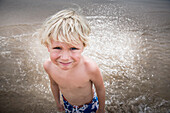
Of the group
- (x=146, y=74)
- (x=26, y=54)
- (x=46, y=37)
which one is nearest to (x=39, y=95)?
(x=26, y=54)

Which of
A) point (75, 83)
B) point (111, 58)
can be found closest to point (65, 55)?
point (75, 83)

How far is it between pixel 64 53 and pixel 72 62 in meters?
0.11

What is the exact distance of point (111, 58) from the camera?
2.72m

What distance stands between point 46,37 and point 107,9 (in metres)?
3.96

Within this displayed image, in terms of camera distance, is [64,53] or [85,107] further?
[85,107]

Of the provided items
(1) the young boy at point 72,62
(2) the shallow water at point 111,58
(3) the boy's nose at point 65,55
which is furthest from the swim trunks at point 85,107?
(3) the boy's nose at point 65,55

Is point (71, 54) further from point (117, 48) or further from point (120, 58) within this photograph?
point (117, 48)

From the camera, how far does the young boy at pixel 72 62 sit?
980 mm

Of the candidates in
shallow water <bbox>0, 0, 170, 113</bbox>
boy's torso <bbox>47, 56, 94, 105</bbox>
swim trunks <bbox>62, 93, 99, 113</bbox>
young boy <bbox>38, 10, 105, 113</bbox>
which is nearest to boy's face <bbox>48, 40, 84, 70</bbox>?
young boy <bbox>38, 10, 105, 113</bbox>

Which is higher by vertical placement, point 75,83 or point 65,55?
point 65,55

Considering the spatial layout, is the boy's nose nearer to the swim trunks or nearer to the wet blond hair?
the wet blond hair

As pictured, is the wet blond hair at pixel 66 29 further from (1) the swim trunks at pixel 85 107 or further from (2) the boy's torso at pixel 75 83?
(1) the swim trunks at pixel 85 107

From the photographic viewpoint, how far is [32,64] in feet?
8.65

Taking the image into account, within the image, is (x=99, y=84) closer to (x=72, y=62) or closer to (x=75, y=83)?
(x=75, y=83)
